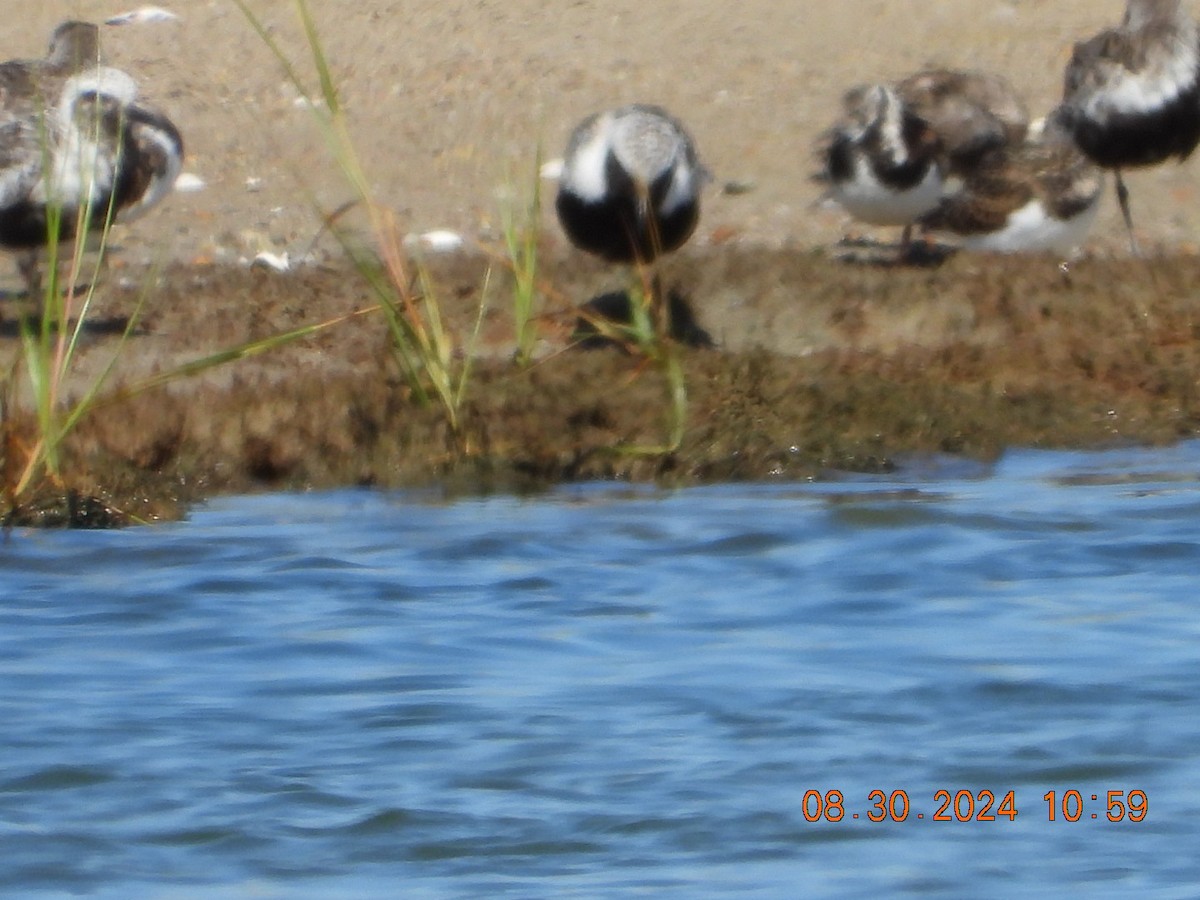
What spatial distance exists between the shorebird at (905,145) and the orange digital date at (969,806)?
7655 mm

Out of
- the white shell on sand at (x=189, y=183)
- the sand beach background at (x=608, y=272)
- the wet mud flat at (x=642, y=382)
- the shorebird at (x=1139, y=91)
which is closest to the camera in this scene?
the wet mud flat at (x=642, y=382)

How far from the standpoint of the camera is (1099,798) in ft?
15.8

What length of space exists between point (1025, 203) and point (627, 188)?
2.43 metres

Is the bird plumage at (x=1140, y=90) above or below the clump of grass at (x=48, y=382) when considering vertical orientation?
above

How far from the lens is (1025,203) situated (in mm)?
11977

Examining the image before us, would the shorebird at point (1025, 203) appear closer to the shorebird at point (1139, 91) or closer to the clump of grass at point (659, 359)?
the shorebird at point (1139, 91)

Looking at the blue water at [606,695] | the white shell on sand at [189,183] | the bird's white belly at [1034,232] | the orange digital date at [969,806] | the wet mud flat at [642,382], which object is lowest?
the orange digital date at [969,806]

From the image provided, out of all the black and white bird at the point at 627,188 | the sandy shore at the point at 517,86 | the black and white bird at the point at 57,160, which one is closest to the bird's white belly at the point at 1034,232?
the sandy shore at the point at 517,86

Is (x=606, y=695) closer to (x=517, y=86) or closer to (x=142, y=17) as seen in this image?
(x=517, y=86)

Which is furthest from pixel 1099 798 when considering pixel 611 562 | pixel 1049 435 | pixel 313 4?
pixel 313 4

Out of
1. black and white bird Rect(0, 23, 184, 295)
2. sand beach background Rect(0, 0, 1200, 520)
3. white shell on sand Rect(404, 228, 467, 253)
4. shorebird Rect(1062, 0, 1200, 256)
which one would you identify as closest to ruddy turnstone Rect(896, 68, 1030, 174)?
shorebird Rect(1062, 0, 1200, 256)

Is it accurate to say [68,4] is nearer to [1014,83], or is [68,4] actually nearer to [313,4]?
[313,4]

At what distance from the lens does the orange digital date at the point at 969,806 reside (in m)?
4.71

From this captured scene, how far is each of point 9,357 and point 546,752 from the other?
5832 mm
